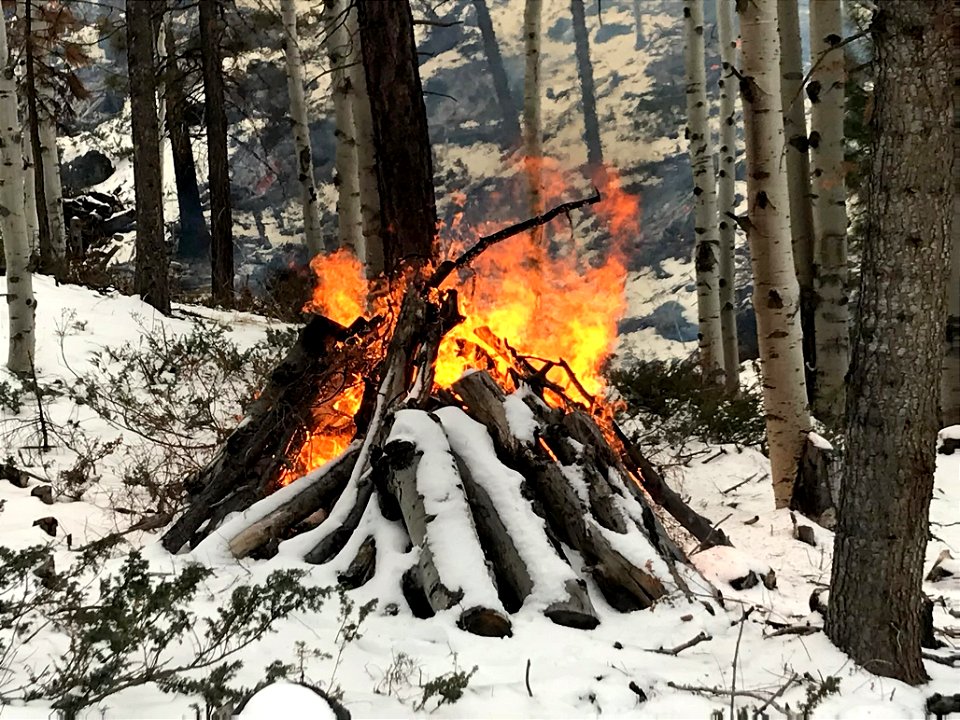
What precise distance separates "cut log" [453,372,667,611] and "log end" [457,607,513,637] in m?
0.78

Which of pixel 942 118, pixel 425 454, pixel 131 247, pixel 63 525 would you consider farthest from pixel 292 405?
Answer: pixel 131 247

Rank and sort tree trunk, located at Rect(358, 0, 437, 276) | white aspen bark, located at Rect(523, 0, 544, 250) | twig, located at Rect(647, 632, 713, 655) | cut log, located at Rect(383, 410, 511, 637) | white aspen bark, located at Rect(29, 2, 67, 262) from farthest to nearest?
1. white aspen bark, located at Rect(29, 2, 67, 262)
2. white aspen bark, located at Rect(523, 0, 544, 250)
3. tree trunk, located at Rect(358, 0, 437, 276)
4. cut log, located at Rect(383, 410, 511, 637)
5. twig, located at Rect(647, 632, 713, 655)

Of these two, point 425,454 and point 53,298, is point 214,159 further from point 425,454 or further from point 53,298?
point 425,454

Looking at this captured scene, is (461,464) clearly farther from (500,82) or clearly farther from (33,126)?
(500,82)

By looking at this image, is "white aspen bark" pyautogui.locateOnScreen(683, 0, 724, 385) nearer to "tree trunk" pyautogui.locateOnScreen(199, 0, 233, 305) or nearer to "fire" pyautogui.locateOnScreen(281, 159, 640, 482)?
"fire" pyautogui.locateOnScreen(281, 159, 640, 482)

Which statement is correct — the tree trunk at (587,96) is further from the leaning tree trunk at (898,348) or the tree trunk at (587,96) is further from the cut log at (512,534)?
the leaning tree trunk at (898,348)

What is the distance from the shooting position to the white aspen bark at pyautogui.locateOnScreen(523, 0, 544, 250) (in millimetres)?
11258

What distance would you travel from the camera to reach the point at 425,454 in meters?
4.53

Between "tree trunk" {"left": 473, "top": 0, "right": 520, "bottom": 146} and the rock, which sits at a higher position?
"tree trunk" {"left": 473, "top": 0, "right": 520, "bottom": 146}

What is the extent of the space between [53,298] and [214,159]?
4.01 metres

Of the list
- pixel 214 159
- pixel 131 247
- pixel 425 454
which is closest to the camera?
pixel 425 454

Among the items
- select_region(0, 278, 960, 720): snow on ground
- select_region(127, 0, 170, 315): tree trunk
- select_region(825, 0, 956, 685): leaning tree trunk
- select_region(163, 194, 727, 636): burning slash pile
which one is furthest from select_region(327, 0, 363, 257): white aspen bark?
select_region(825, 0, 956, 685): leaning tree trunk

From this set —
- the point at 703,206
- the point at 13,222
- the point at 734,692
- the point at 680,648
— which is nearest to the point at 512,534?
the point at 680,648

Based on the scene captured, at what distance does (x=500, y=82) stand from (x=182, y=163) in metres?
14.2
